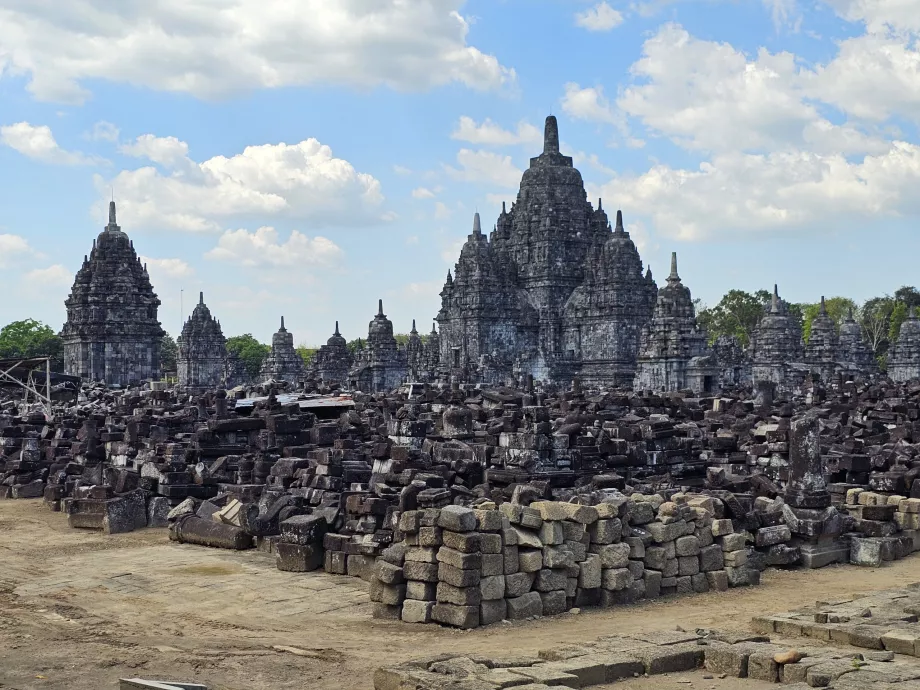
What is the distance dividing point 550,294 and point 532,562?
52358 millimetres

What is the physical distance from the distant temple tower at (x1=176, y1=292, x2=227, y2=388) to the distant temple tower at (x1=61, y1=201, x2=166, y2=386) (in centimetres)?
968

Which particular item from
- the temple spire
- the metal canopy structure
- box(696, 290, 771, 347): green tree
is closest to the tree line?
box(696, 290, 771, 347): green tree

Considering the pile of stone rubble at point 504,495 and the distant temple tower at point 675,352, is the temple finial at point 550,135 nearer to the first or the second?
the distant temple tower at point 675,352

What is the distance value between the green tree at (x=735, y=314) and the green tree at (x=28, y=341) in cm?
5239

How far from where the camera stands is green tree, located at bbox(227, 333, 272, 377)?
88812mm

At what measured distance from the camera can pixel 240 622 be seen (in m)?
9.55

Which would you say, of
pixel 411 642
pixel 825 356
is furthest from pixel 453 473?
pixel 825 356

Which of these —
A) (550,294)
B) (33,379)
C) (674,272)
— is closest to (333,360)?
(550,294)

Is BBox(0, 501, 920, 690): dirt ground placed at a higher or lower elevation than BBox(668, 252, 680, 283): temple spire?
lower

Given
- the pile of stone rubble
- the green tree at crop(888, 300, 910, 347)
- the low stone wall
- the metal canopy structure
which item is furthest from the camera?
the green tree at crop(888, 300, 910, 347)

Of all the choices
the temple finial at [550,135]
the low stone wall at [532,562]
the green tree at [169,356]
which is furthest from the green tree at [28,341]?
the low stone wall at [532,562]

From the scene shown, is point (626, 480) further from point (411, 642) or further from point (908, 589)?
point (411, 642)

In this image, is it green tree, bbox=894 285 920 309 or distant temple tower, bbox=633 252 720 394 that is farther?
green tree, bbox=894 285 920 309

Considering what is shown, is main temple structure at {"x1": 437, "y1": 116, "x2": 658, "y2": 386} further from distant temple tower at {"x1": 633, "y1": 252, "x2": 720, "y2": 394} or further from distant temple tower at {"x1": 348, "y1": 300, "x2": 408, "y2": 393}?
distant temple tower at {"x1": 633, "y1": 252, "x2": 720, "y2": 394}
